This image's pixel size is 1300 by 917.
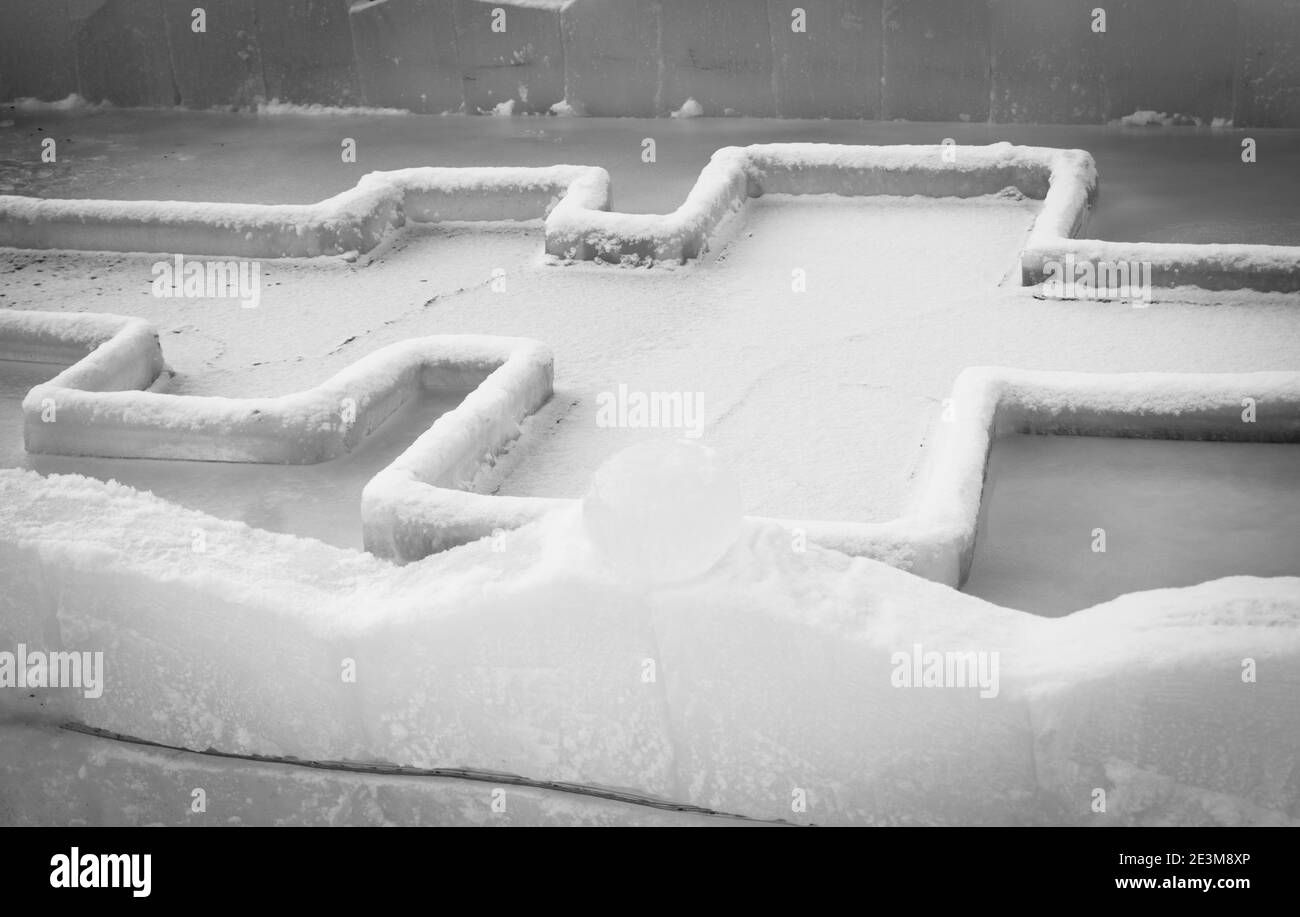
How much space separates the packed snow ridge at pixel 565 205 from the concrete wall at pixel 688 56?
1119 millimetres

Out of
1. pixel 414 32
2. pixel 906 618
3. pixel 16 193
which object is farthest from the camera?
pixel 414 32

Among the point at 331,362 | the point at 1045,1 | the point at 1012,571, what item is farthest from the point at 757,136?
the point at 1012,571

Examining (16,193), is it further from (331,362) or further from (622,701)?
Result: (622,701)

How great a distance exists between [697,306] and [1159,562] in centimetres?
176

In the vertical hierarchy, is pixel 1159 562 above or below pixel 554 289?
below

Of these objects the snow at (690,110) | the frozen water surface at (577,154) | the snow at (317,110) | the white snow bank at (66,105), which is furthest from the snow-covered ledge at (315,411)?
the white snow bank at (66,105)

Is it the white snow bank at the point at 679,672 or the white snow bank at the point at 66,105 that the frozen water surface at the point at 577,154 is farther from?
the white snow bank at the point at 679,672

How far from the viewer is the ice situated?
2312mm

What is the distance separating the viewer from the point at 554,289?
4.55 metres

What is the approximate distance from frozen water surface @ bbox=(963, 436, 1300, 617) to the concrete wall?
9.77ft

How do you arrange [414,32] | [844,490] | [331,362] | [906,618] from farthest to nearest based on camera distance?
[414,32] < [331,362] < [844,490] < [906,618]

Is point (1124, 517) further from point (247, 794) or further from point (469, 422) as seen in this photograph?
point (247, 794)

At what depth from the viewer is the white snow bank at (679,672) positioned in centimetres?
219

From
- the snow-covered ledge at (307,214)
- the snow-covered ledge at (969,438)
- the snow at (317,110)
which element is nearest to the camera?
the snow-covered ledge at (969,438)
